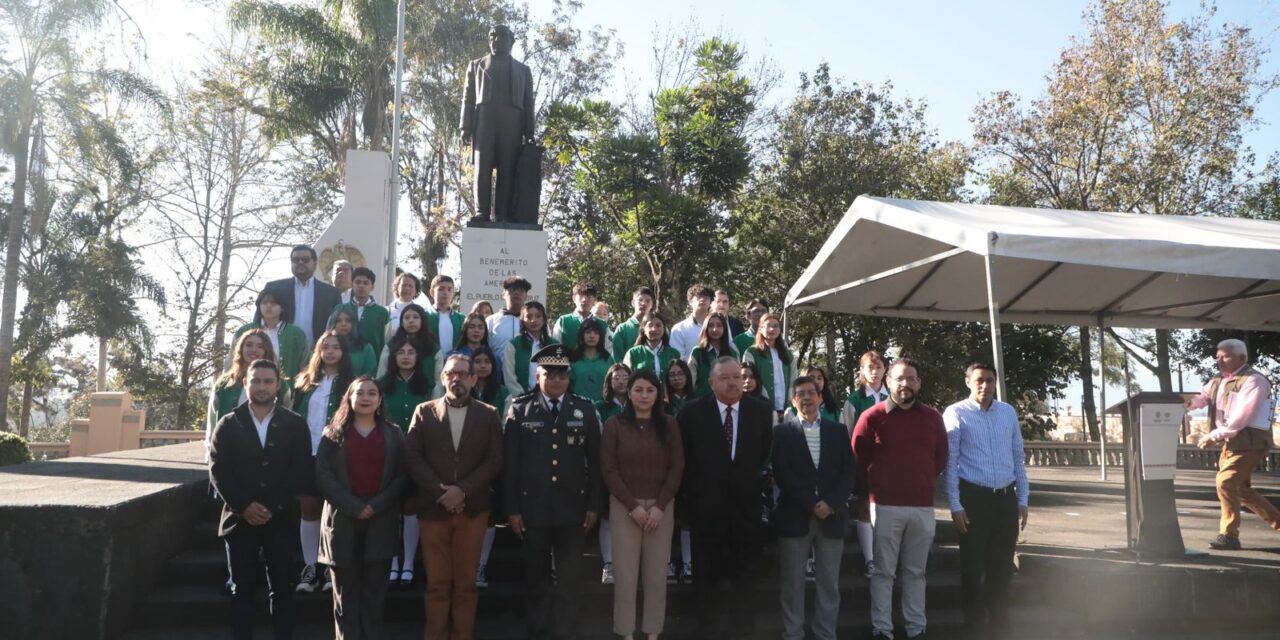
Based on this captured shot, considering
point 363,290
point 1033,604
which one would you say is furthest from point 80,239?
point 1033,604

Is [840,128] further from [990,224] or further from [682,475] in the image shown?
[682,475]

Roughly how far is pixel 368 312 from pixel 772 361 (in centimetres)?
300

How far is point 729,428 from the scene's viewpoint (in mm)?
5414

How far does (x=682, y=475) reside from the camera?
5.31 metres

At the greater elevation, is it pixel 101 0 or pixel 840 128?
pixel 101 0

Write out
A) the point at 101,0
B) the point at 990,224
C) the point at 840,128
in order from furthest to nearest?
1. the point at 840,128
2. the point at 101,0
3. the point at 990,224

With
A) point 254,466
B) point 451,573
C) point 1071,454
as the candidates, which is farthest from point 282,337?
point 1071,454

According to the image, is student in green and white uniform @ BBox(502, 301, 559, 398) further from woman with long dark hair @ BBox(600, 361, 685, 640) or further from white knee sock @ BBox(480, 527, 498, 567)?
woman with long dark hair @ BBox(600, 361, 685, 640)

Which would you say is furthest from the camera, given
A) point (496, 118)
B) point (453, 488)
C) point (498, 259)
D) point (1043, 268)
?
point (496, 118)

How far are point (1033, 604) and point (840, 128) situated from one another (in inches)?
556

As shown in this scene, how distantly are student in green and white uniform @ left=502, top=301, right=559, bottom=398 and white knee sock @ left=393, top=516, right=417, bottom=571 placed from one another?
1.20 m

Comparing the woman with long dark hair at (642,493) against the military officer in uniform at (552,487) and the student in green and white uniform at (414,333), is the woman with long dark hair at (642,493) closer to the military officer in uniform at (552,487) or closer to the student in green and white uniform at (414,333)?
the military officer in uniform at (552,487)

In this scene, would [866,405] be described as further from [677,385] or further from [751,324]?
[677,385]

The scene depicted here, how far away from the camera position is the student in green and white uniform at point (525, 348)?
6.46 metres
